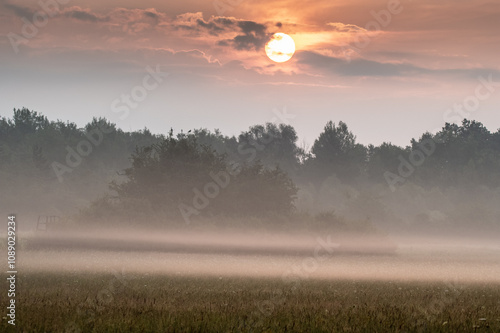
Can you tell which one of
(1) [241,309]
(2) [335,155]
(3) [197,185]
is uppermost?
(2) [335,155]

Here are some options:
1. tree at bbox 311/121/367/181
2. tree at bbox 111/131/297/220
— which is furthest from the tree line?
tree at bbox 111/131/297/220

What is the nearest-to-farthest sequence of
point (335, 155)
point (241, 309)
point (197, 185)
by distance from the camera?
point (241, 309), point (197, 185), point (335, 155)

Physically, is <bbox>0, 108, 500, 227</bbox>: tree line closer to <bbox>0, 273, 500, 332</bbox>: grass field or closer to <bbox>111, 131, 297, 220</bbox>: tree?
<bbox>111, 131, 297, 220</bbox>: tree

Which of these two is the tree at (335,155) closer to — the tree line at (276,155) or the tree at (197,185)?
the tree line at (276,155)

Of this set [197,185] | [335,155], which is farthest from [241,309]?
[335,155]

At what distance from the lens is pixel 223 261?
2079 inches

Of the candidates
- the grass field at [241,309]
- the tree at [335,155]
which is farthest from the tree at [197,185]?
the tree at [335,155]

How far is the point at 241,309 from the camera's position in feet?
56.9

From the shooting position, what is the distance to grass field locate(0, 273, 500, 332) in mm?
13969

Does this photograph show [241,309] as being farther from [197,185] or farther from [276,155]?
[276,155]

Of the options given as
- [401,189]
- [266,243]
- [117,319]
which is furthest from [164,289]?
[401,189]

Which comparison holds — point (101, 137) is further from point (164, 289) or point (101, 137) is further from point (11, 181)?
point (164, 289)

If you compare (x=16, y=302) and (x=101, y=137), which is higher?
(x=101, y=137)

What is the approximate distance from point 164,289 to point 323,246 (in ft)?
142
